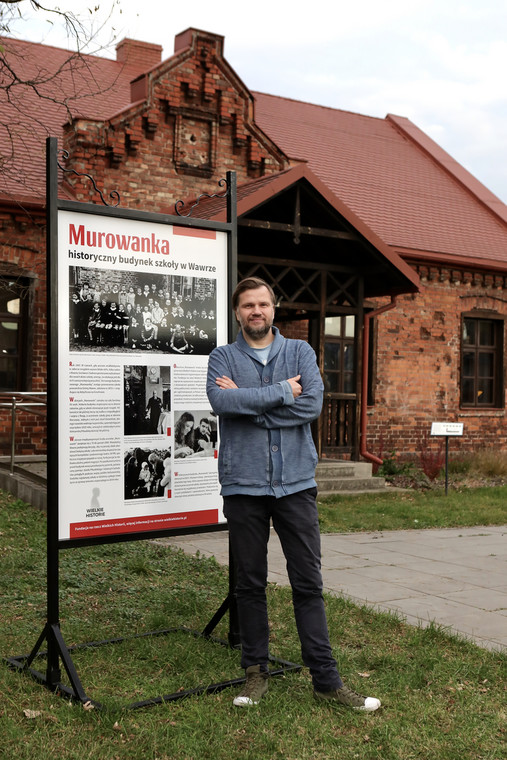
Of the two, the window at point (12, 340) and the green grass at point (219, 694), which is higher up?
the window at point (12, 340)

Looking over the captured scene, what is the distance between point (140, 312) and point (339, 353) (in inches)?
453

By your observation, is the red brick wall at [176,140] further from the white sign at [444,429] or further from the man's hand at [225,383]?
the man's hand at [225,383]

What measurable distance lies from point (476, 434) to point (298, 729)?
48.5ft

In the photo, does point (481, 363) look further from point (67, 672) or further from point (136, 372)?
point (67, 672)

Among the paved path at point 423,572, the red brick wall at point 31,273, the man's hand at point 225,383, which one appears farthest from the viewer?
the red brick wall at point 31,273

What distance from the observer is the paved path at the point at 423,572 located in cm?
578

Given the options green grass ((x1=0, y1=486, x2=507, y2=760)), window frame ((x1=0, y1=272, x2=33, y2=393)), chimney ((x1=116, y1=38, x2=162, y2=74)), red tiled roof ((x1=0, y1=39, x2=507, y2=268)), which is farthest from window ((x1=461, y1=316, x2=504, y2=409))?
green grass ((x1=0, y1=486, x2=507, y2=760))

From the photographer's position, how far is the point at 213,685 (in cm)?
423

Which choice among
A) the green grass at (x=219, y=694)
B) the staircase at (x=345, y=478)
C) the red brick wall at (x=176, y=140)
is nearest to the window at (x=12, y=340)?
the red brick wall at (x=176, y=140)

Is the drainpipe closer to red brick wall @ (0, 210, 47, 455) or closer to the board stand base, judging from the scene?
red brick wall @ (0, 210, 47, 455)

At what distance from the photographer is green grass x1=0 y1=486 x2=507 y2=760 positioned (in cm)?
358

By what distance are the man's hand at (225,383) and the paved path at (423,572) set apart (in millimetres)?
2274

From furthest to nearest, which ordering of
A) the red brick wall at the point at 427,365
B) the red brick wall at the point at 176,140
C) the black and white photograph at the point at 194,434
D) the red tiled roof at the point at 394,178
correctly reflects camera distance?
the red tiled roof at the point at 394,178 → the red brick wall at the point at 427,365 → the red brick wall at the point at 176,140 → the black and white photograph at the point at 194,434

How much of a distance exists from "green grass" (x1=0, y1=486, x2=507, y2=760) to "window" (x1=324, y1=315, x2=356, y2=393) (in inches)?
381
